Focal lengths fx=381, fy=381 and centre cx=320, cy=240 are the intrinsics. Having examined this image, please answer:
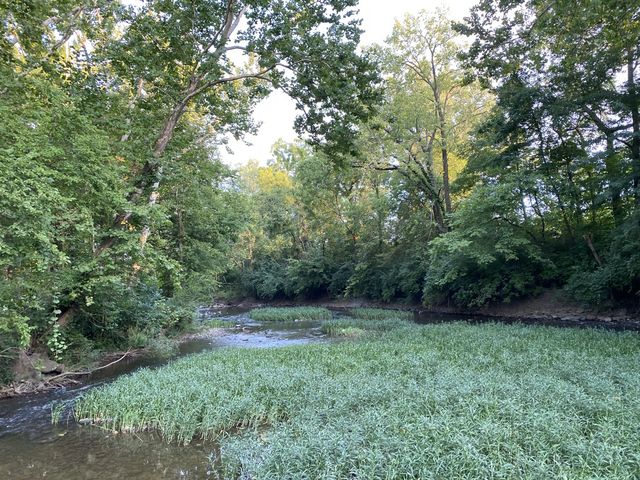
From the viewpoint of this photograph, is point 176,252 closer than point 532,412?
No

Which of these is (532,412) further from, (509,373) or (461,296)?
(461,296)

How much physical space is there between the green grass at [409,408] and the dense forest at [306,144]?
10.9 ft

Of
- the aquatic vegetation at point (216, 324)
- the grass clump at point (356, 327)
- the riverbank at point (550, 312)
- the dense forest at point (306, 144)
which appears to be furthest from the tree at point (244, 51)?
the riverbank at point (550, 312)

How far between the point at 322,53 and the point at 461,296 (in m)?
19.6

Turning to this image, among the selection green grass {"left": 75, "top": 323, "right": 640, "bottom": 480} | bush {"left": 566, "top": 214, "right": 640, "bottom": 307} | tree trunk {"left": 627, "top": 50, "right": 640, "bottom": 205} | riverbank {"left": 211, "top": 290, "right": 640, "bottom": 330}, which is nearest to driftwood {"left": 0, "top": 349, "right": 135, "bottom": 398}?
green grass {"left": 75, "top": 323, "right": 640, "bottom": 480}

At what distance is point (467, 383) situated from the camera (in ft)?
22.6

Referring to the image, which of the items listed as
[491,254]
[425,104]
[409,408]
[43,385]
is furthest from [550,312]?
[43,385]

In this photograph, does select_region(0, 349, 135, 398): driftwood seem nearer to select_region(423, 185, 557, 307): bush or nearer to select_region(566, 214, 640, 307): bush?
select_region(423, 185, 557, 307): bush

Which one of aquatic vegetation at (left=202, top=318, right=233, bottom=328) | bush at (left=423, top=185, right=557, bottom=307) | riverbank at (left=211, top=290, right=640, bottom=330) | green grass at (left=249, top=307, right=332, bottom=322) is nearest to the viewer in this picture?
riverbank at (left=211, top=290, right=640, bottom=330)

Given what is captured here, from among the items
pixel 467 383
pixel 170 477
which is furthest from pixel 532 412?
pixel 170 477

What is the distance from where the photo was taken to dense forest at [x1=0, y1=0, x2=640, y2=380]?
29.1ft

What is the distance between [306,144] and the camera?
15.9m

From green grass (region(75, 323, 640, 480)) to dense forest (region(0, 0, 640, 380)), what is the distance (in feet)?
10.9

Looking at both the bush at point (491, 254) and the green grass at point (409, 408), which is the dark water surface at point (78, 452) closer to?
the green grass at point (409, 408)
